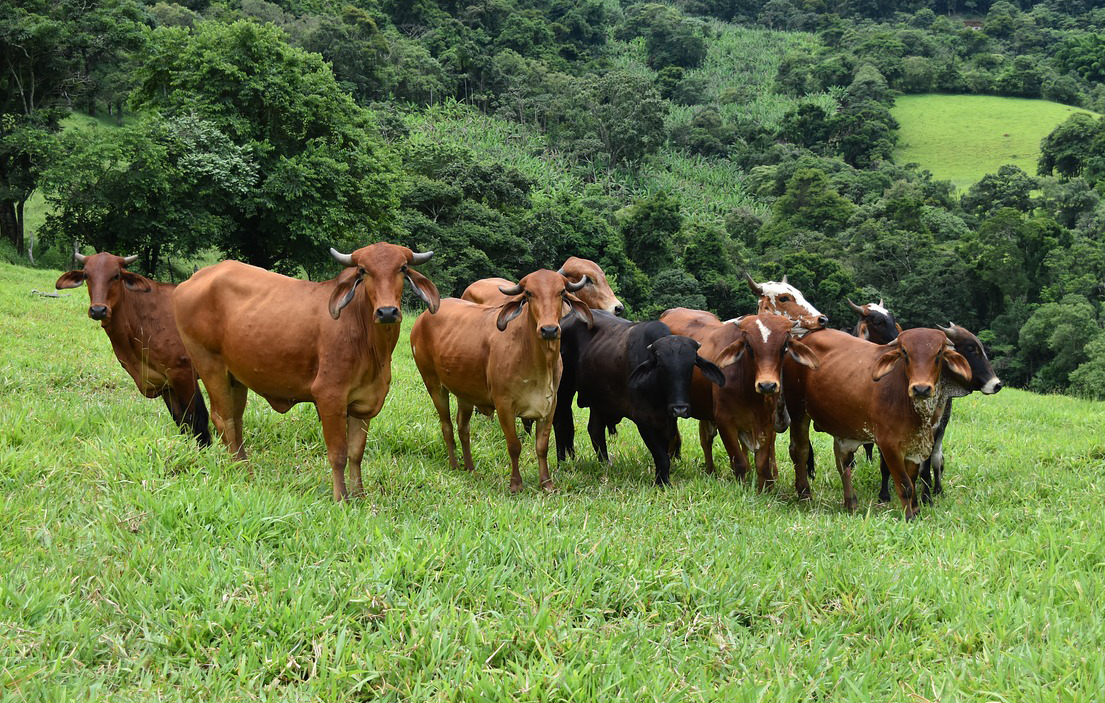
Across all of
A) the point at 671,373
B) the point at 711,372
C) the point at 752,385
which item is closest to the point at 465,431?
the point at 671,373

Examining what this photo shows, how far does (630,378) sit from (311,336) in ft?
9.90

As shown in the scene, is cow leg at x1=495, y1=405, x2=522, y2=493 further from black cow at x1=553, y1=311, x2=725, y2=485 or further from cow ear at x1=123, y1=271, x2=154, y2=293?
cow ear at x1=123, y1=271, x2=154, y2=293

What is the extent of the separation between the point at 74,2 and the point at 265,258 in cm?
1185

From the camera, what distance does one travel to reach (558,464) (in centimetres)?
811

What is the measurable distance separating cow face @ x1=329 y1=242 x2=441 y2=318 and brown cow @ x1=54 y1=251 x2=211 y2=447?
2097 mm

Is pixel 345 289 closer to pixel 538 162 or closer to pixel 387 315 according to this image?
pixel 387 315

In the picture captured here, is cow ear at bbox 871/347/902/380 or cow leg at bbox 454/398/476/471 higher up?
cow ear at bbox 871/347/902/380

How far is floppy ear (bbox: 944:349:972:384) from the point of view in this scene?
6405 millimetres

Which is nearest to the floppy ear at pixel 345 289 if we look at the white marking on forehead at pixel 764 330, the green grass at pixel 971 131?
the white marking on forehead at pixel 764 330

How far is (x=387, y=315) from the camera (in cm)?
506

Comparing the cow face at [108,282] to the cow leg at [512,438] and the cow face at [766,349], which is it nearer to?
the cow leg at [512,438]

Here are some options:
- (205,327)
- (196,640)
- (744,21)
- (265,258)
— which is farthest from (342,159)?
(744,21)

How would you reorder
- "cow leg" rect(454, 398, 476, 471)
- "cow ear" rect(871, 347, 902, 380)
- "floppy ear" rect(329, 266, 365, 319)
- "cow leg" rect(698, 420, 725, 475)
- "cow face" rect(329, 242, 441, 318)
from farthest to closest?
"cow leg" rect(698, 420, 725, 475) < "cow leg" rect(454, 398, 476, 471) < "cow ear" rect(871, 347, 902, 380) < "floppy ear" rect(329, 266, 365, 319) < "cow face" rect(329, 242, 441, 318)

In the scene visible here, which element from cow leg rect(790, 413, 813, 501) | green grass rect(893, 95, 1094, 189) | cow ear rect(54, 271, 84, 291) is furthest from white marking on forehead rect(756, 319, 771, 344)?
green grass rect(893, 95, 1094, 189)
